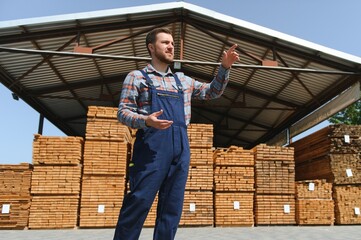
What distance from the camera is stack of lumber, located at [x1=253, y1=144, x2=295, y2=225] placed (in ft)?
32.3

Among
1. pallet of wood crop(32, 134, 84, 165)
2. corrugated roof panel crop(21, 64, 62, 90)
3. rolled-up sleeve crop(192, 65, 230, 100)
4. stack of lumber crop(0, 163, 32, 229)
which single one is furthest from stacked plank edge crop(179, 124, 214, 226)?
rolled-up sleeve crop(192, 65, 230, 100)

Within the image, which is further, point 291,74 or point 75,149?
point 291,74

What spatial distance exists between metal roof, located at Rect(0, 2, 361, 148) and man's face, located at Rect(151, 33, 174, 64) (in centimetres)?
655

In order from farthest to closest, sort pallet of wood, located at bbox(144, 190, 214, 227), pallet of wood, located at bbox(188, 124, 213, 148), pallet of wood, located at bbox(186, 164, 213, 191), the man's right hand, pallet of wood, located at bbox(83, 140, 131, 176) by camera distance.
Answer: pallet of wood, located at bbox(188, 124, 213, 148)
pallet of wood, located at bbox(186, 164, 213, 191)
pallet of wood, located at bbox(144, 190, 214, 227)
pallet of wood, located at bbox(83, 140, 131, 176)
the man's right hand

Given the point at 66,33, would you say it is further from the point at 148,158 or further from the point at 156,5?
the point at 148,158

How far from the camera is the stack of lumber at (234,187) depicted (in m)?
9.66

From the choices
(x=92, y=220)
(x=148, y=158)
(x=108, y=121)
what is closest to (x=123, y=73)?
(x=108, y=121)

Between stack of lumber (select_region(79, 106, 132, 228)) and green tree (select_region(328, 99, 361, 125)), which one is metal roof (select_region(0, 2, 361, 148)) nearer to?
stack of lumber (select_region(79, 106, 132, 228))

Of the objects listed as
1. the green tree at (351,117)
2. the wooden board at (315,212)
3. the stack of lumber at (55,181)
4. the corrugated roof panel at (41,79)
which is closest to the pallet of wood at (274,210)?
the wooden board at (315,212)

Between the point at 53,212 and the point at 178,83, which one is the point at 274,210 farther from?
the point at 178,83

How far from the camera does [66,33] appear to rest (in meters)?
10.1

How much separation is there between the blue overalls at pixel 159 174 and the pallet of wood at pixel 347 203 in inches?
358

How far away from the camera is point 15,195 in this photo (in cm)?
922

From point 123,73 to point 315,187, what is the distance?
890 cm
